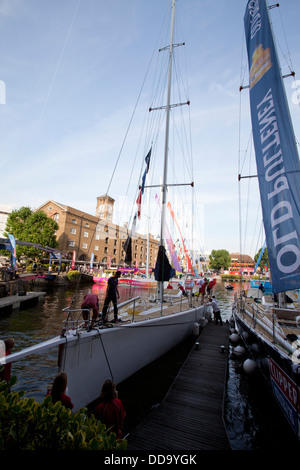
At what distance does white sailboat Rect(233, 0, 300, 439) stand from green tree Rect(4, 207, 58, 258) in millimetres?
39699

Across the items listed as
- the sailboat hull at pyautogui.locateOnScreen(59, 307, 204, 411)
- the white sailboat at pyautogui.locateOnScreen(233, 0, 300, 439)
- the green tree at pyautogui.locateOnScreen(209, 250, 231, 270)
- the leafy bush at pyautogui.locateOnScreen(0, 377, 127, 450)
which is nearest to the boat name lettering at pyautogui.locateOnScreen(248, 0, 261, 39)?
the white sailboat at pyautogui.locateOnScreen(233, 0, 300, 439)

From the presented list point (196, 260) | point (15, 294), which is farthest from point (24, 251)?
point (196, 260)

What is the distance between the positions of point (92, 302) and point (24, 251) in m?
36.9

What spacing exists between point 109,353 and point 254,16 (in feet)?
34.4

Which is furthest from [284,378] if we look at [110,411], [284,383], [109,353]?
[109,353]

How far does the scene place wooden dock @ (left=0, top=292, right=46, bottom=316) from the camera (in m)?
15.5

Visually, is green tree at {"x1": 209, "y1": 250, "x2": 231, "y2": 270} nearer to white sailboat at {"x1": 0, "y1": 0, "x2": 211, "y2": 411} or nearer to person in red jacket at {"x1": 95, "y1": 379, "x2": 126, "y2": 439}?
white sailboat at {"x1": 0, "y1": 0, "x2": 211, "y2": 411}

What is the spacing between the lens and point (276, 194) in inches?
205

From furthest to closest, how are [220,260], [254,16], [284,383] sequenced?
[220,260] → [254,16] → [284,383]

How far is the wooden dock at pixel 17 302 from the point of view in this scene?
15.5 meters

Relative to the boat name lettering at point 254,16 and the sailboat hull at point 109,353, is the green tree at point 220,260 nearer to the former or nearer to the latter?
the sailboat hull at point 109,353

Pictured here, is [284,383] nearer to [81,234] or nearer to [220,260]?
[81,234]

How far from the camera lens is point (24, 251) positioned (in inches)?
1503

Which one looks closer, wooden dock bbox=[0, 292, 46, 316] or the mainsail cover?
the mainsail cover
